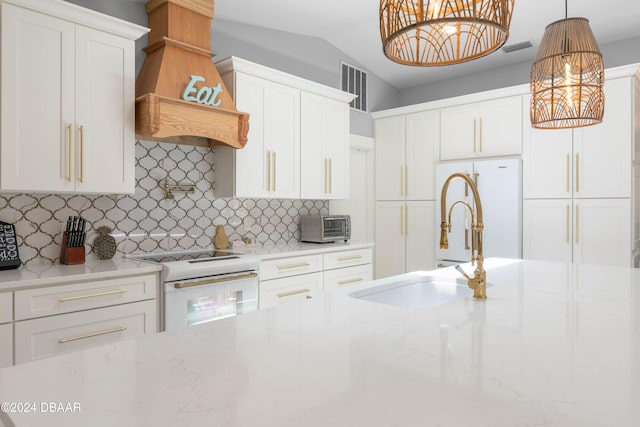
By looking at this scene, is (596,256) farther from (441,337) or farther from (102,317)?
(102,317)

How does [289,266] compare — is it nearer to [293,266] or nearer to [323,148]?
[293,266]

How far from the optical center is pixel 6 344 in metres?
1.97

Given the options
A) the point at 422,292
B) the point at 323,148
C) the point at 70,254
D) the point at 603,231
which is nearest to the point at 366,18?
the point at 323,148

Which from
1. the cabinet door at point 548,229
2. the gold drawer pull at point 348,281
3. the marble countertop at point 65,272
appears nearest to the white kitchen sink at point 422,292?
the marble countertop at point 65,272

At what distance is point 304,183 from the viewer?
3.77 metres

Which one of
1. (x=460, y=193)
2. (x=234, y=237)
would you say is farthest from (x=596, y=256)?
(x=234, y=237)

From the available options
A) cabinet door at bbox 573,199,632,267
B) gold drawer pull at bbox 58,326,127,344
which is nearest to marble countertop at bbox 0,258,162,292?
gold drawer pull at bbox 58,326,127,344

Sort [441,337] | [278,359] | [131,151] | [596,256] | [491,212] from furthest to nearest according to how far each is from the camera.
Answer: [491,212] → [596,256] → [131,151] → [441,337] → [278,359]

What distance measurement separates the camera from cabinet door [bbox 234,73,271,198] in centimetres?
328

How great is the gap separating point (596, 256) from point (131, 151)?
3645 millimetres

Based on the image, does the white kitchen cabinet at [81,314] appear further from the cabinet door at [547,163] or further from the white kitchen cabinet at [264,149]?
the cabinet door at [547,163]

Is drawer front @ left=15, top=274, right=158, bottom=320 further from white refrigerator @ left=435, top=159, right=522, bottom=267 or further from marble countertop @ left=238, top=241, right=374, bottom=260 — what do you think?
white refrigerator @ left=435, top=159, right=522, bottom=267

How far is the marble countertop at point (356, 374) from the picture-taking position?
2.26ft

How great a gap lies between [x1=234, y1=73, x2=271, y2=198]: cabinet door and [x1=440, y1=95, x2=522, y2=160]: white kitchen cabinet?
2006 mm
